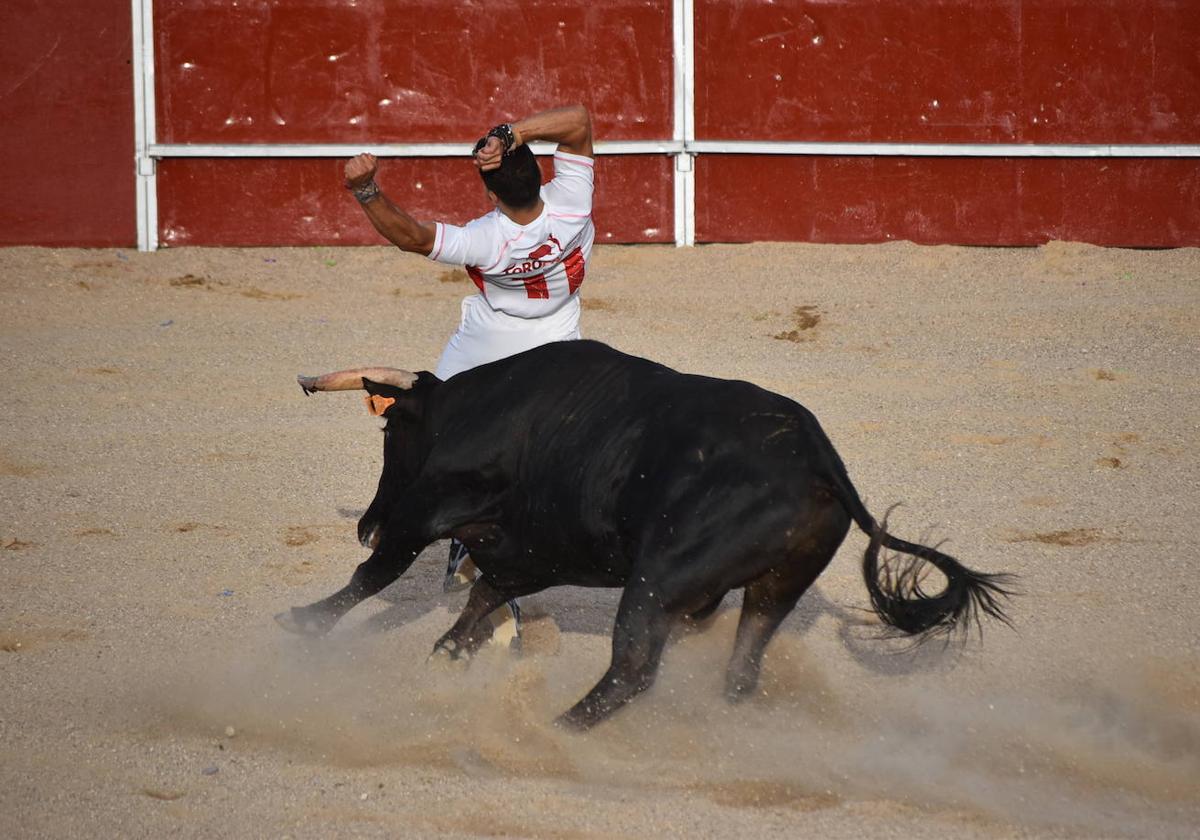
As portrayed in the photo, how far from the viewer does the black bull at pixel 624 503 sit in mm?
3496

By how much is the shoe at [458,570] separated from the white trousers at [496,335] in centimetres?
52

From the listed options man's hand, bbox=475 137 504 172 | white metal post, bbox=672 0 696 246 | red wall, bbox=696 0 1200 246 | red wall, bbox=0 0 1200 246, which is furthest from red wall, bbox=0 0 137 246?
man's hand, bbox=475 137 504 172

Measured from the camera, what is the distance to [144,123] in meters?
9.83

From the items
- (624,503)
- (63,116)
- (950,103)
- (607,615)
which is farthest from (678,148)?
(624,503)

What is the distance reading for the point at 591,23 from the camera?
9867 mm

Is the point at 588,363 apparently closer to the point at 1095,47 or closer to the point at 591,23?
the point at 591,23

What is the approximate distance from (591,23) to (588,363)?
6.32m

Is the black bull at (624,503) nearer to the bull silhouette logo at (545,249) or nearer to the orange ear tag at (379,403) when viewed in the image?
the orange ear tag at (379,403)

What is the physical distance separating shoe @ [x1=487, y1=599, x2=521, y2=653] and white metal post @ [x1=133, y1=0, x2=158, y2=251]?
6211 mm

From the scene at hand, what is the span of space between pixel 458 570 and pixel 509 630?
31 centimetres

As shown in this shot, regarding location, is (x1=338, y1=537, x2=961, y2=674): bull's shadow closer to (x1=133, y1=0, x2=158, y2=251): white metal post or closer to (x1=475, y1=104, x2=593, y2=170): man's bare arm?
(x1=475, y1=104, x2=593, y2=170): man's bare arm

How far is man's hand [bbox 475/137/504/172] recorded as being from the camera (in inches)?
153

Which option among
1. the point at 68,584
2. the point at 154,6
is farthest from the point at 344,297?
the point at 68,584

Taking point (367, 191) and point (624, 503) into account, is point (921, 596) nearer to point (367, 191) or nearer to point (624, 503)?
point (624, 503)
